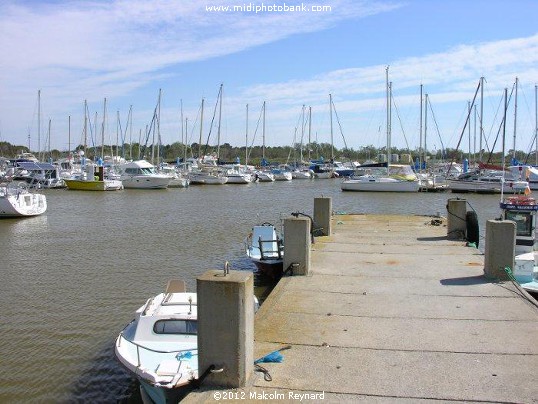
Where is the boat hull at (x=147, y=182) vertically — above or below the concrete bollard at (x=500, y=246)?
below

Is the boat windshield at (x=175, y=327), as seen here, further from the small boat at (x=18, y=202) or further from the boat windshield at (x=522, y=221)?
the small boat at (x=18, y=202)

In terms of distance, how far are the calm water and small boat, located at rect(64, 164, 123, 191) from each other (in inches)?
592

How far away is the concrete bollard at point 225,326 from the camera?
626 cm

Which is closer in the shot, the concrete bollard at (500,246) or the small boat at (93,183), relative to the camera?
the concrete bollard at (500,246)

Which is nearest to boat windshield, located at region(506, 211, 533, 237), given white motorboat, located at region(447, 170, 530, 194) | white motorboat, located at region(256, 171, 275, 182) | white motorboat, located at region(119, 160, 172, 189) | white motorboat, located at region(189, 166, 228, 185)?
white motorboat, located at region(447, 170, 530, 194)

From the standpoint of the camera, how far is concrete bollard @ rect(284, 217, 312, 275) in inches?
474

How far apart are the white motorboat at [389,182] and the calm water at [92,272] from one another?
12.6 metres

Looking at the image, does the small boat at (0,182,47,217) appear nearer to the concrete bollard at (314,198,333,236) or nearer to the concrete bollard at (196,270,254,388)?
the concrete bollard at (314,198,333,236)

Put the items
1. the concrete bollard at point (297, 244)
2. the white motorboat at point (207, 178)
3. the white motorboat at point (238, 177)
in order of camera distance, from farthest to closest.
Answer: the white motorboat at point (238, 177), the white motorboat at point (207, 178), the concrete bollard at point (297, 244)

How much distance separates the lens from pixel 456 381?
671cm

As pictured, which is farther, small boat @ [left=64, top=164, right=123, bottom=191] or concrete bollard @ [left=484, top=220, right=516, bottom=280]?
small boat @ [left=64, top=164, right=123, bottom=191]

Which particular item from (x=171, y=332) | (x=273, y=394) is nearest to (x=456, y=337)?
(x=273, y=394)

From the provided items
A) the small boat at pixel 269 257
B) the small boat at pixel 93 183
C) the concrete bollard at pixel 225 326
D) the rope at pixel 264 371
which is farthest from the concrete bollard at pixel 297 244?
the small boat at pixel 93 183

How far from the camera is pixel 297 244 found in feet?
39.8
